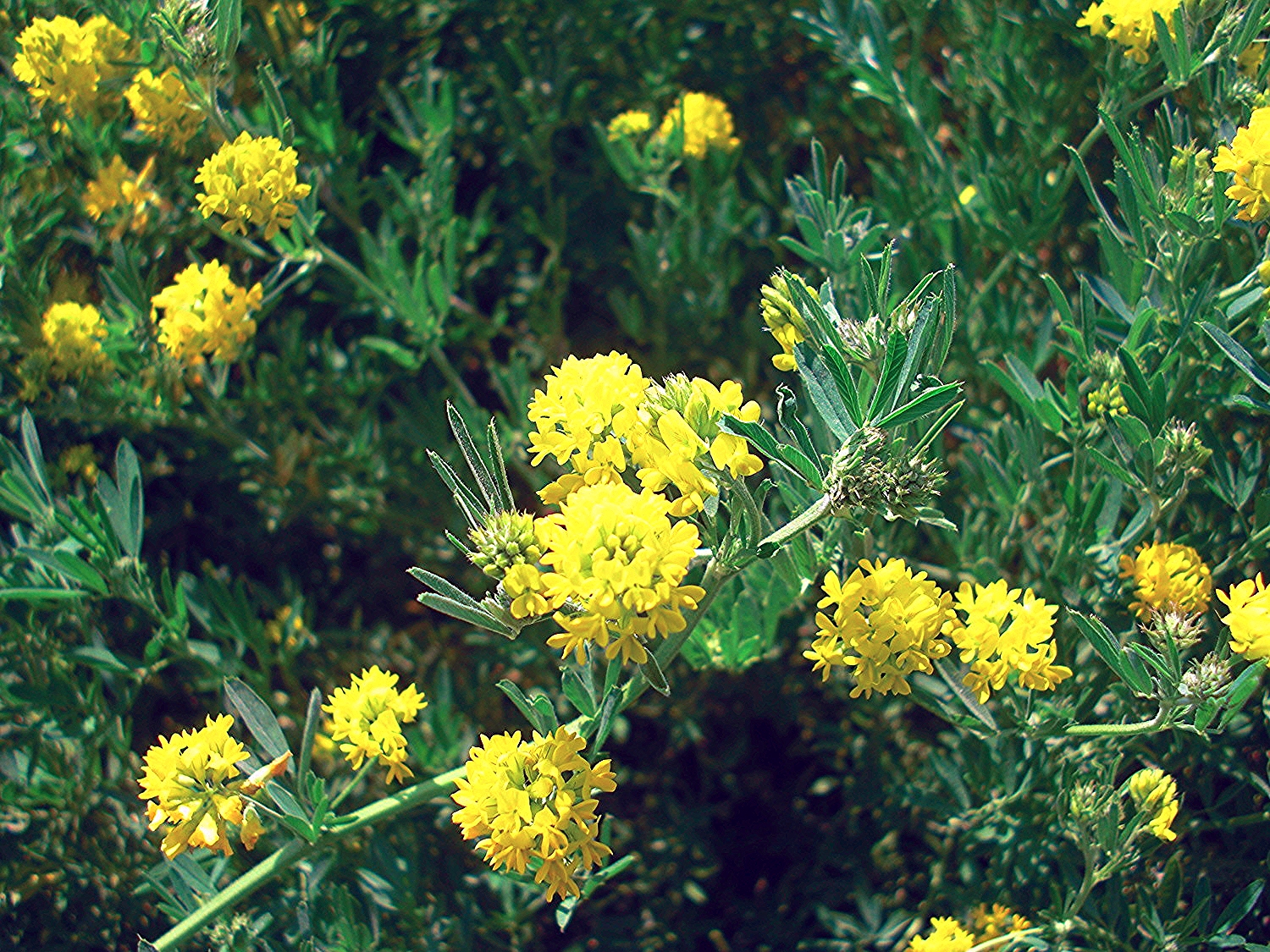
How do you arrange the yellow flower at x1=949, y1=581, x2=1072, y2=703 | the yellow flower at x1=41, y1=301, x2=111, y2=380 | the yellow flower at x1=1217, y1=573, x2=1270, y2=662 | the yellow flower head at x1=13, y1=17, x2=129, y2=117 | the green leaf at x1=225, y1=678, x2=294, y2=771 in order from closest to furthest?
the yellow flower at x1=1217, y1=573, x2=1270, y2=662, the yellow flower at x1=949, y1=581, x2=1072, y2=703, the green leaf at x1=225, y1=678, x2=294, y2=771, the yellow flower head at x1=13, y1=17, x2=129, y2=117, the yellow flower at x1=41, y1=301, x2=111, y2=380

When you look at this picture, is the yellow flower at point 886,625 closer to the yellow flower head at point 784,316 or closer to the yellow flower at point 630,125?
the yellow flower head at point 784,316

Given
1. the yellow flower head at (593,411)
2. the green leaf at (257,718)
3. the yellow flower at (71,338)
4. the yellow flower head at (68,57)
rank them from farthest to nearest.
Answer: the yellow flower at (71,338) < the yellow flower head at (68,57) < the green leaf at (257,718) < the yellow flower head at (593,411)

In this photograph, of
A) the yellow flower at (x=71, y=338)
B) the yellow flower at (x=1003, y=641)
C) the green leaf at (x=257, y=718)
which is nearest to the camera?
the yellow flower at (x=1003, y=641)

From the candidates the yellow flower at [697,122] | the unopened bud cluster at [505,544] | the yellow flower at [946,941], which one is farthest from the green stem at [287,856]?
the yellow flower at [697,122]

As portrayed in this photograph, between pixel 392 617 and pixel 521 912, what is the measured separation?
49.1 inches

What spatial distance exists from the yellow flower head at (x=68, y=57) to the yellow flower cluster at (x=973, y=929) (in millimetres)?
2555

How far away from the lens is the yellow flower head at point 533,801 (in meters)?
1.53

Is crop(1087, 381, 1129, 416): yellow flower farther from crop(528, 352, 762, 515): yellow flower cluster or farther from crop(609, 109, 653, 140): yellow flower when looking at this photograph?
crop(609, 109, 653, 140): yellow flower

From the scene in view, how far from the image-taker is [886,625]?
5.11 feet

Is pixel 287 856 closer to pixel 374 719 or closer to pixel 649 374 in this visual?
pixel 374 719

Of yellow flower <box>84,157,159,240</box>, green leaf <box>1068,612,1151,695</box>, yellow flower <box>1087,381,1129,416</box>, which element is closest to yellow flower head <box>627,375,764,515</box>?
Result: green leaf <box>1068,612,1151,695</box>

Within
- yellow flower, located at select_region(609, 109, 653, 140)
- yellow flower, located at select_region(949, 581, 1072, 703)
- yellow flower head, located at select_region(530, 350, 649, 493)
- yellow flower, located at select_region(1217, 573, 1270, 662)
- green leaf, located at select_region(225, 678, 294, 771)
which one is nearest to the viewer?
yellow flower head, located at select_region(530, 350, 649, 493)

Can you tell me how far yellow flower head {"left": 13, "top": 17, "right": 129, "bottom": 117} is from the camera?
226cm

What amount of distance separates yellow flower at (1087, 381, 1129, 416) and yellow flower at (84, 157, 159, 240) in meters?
2.32
